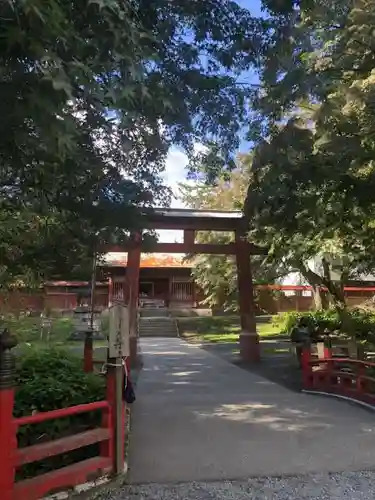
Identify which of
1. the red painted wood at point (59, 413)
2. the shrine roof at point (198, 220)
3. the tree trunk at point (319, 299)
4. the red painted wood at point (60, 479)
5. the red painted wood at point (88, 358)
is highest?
the shrine roof at point (198, 220)

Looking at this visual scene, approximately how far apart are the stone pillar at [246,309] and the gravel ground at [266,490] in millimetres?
11528

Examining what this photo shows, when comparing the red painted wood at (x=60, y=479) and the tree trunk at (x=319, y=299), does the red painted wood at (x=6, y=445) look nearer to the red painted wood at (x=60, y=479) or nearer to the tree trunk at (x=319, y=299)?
the red painted wood at (x=60, y=479)

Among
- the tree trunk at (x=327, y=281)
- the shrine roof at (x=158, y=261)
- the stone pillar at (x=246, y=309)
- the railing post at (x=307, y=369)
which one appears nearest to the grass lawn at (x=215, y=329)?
the shrine roof at (x=158, y=261)

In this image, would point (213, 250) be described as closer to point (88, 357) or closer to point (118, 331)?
point (88, 357)

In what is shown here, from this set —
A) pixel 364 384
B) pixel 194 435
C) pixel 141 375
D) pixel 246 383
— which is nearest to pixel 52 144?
pixel 194 435

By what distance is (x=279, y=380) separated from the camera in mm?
12695

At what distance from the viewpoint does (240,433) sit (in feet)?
23.0

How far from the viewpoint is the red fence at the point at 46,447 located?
3.88 metres

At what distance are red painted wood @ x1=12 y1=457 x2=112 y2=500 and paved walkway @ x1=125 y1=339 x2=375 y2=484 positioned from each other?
1.64ft

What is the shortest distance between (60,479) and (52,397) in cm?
82

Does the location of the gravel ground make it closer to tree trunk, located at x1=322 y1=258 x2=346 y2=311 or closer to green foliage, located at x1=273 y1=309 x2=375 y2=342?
green foliage, located at x1=273 y1=309 x2=375 y2=342

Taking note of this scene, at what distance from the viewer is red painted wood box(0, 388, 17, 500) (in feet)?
12.6

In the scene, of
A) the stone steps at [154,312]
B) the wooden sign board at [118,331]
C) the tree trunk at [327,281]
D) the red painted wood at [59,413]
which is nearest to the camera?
the red painted wood at [59,413]

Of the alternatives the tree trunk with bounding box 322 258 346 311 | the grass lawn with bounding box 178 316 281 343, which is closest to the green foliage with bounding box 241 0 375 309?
the tree trunk with bounding box 322 258 346 311
